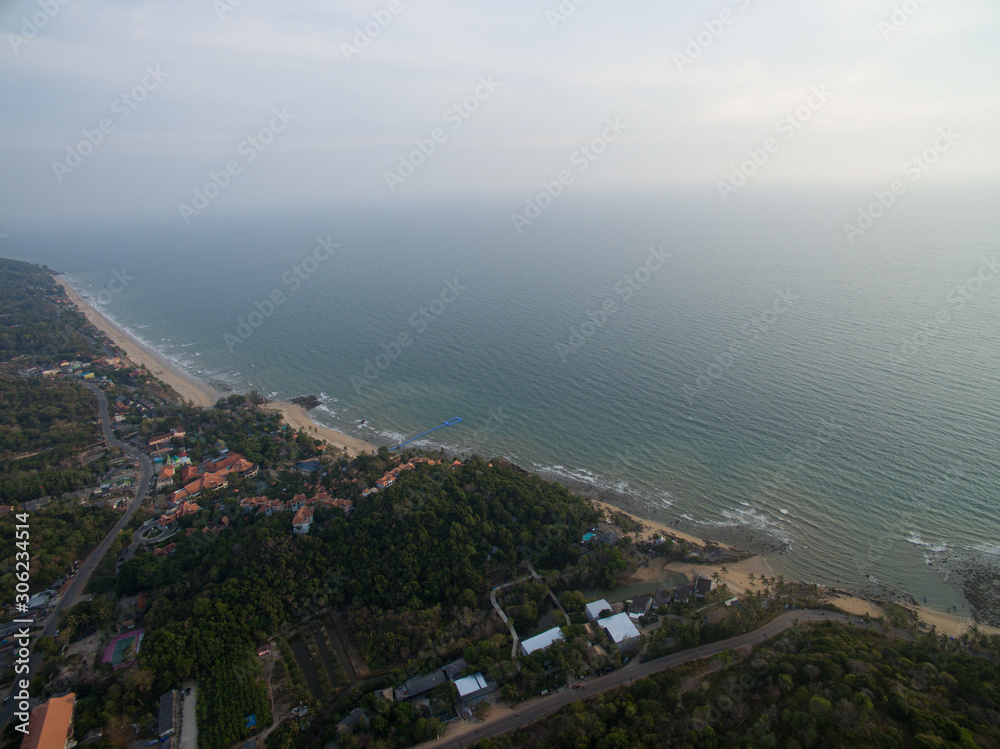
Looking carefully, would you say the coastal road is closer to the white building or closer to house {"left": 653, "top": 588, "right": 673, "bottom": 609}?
the white building

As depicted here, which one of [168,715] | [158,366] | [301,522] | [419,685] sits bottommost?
[419,685]

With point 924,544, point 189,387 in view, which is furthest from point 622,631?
point 189,387

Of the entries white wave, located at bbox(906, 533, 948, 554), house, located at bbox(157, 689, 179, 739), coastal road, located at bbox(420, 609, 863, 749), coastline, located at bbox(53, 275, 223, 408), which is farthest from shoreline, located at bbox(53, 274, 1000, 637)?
house, located at bbox(157, 689, 179, 739)

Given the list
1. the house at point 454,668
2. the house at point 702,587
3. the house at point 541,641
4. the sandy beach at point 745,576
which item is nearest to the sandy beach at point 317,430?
the house at point 454,668

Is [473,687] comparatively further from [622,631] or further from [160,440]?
[160,440]

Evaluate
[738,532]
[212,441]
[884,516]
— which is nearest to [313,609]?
[212,441]

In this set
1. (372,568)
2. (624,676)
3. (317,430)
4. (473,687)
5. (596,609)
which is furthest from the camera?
(317,430)
